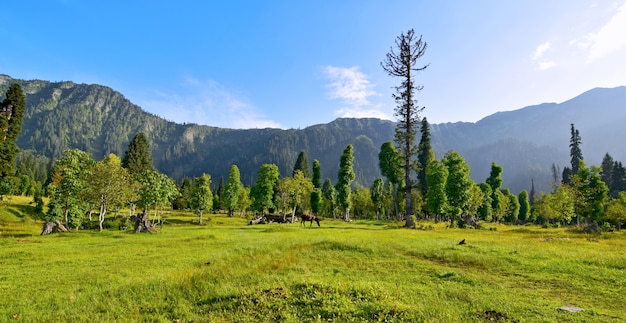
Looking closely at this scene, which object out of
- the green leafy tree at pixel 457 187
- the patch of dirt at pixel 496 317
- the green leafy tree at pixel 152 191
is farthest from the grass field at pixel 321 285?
the green leafy tree at pixel 457 187

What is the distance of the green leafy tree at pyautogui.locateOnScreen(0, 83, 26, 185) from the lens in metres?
53.8

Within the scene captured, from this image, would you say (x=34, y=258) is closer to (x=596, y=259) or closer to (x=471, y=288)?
(x=471, y=288)

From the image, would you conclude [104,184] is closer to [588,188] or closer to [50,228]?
[50,228]

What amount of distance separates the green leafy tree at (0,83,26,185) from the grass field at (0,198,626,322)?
145 feet

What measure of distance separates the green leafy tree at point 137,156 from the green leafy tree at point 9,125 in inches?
1170

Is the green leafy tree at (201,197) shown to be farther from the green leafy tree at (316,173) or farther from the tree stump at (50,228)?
the tree stump at (50,228)

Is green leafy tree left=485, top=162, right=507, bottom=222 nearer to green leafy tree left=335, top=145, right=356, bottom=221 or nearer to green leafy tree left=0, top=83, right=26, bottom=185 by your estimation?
green leafy tree left=335, top=145, right=356, bottom=221

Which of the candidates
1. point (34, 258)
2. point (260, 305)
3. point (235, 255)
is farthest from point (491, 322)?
point (34, 258)

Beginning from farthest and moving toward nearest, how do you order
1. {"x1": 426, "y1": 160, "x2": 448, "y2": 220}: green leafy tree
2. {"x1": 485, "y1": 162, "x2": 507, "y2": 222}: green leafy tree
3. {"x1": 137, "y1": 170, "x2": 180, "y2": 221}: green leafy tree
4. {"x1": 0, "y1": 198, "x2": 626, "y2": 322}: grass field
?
{"x1": 485, "y1": 162, "x2": 507, "y2": 222}: green leafy tree → {"x1": 426, "y1": 160, "x2": 448, "y2": 220}: green leafy tree → {"x1": 137, "y1": 170, "x2": 180, "y2": 221}: green leafy tree → {"x1": 0, "y1": 198, "x2": 626, "y2": 322}: grass field

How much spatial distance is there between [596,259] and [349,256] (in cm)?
1325

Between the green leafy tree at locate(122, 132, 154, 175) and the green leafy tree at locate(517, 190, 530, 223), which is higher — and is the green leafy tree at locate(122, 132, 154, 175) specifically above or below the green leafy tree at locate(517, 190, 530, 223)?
above

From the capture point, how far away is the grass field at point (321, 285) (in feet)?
35.1

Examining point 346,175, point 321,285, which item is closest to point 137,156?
point 346,175

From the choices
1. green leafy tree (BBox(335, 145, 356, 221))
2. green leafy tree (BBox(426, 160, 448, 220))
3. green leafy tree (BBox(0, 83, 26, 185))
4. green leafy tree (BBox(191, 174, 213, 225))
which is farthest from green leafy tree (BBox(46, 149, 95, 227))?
green leafy tree (BBox(426, 160, 448, 220))
